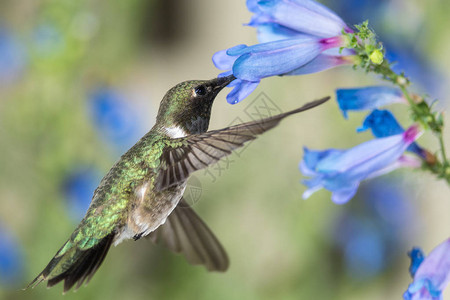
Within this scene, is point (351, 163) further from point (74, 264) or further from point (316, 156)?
point (74, 264)

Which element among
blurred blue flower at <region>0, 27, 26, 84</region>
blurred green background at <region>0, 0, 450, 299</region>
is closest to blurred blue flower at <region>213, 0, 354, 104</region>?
blurred green background at <region>0, 0, 450, 299</region>

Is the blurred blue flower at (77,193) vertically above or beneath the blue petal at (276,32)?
above

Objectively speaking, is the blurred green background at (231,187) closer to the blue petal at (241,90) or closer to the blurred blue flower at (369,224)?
the blurred blue flower at (369,224)

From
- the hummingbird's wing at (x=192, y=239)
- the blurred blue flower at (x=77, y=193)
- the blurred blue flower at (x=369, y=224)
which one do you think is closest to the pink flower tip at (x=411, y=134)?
the hummingbird's wing at (x=192, y=239)

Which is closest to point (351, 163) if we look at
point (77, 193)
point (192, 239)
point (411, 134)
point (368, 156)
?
point (368, 156)

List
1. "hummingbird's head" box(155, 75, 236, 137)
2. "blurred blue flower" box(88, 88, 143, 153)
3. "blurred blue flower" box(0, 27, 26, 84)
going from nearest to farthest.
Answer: "hummingbird's head" box(155, 75, 236, 137) → "blurred blue flower" box(88, 88, 143, 153) → "blurred blue flower" box(0, 27, 26, 84)

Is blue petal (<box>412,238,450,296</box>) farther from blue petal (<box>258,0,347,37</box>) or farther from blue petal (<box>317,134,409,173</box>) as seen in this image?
blue petal (<box>258,0,347,37</box>)

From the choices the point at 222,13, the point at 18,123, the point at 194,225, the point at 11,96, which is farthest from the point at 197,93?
the point at 222,13
